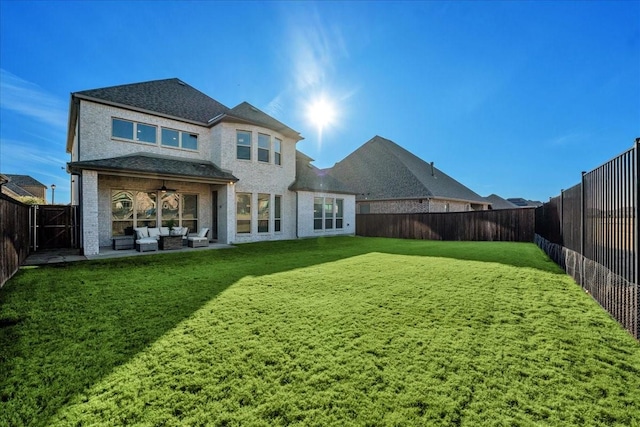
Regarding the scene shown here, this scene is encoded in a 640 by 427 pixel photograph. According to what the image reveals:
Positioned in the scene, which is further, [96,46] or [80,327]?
[96,46]

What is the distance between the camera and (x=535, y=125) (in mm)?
23156

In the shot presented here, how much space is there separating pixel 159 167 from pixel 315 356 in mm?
11683

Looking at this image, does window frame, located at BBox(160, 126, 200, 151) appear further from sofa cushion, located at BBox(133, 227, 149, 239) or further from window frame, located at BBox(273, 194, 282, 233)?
window frame, located at BBox(273, 194, 282, 233)

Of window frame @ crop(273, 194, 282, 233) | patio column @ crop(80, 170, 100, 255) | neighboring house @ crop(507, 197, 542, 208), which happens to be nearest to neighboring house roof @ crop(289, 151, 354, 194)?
window frame @ crop(273, 194, 282, 233)

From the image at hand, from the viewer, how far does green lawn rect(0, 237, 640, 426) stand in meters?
2.24

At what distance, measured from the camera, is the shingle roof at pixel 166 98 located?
1206 cm

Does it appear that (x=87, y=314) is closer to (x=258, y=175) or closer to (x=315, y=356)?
(x=315, y=356)

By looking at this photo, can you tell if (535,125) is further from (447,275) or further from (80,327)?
(80,327)

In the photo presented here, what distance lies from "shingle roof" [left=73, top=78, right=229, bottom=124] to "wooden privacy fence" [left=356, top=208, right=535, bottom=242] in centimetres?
1294

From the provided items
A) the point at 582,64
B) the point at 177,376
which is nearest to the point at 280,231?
the point at 177,376

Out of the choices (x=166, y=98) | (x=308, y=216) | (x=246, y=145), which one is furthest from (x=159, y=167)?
(x=308, y=216)

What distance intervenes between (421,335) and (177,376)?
9.54 ft

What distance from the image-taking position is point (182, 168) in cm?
1246

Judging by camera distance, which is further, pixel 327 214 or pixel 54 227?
pixel 327 214
